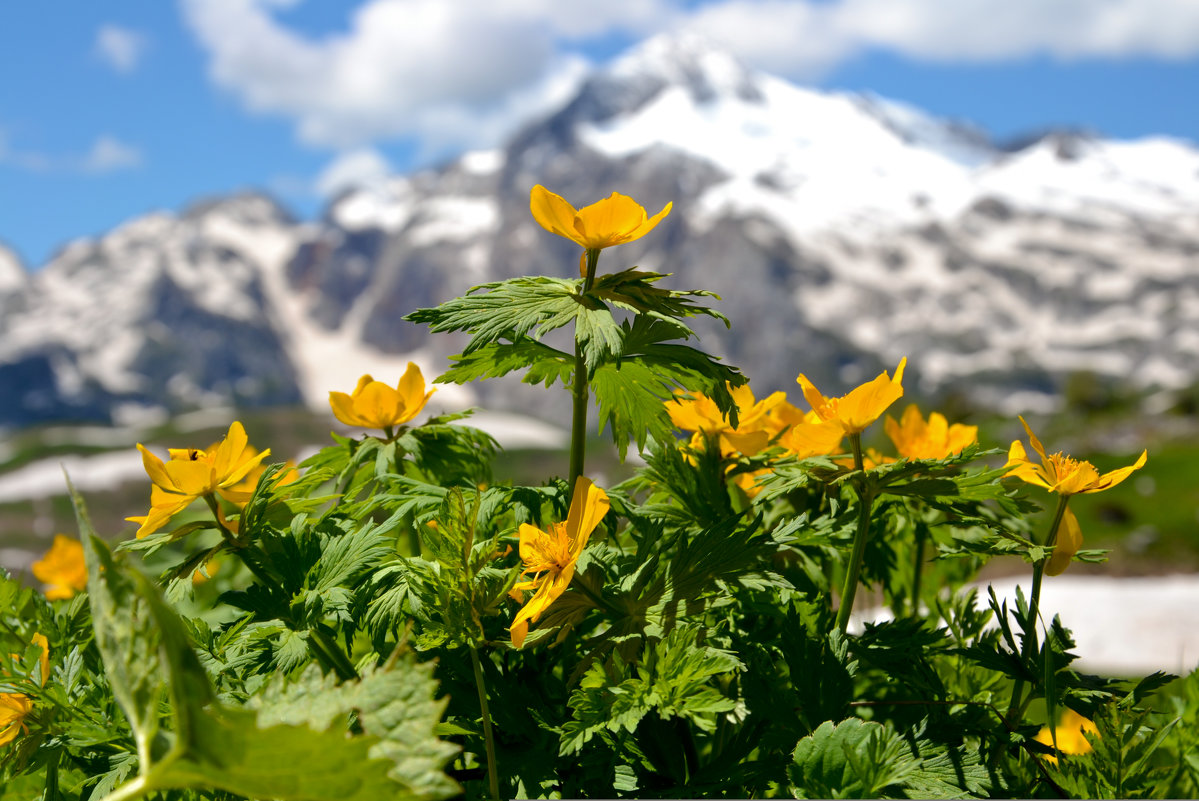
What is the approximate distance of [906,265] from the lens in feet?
585

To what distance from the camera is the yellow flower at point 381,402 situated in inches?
59.2

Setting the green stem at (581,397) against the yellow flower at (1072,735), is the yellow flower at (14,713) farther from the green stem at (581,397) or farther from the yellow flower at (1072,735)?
the yellow flower at (1072,735)

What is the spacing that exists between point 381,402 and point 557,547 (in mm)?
562

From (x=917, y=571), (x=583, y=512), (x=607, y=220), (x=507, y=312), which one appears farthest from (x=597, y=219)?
(x=917, y=571)

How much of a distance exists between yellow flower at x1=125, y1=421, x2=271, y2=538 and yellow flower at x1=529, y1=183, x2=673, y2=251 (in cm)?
53

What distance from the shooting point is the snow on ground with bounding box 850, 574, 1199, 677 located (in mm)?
12609

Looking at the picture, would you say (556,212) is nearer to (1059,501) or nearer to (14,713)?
(1059,501)

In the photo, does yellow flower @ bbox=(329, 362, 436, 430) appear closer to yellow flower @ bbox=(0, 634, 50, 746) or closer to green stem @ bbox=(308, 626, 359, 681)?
green stem @ bbox=(308, 626, 359, 681)

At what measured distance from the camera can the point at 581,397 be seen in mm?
1248

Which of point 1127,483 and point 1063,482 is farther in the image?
point 1127,483

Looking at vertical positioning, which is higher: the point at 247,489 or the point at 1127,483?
the point at 1127,483

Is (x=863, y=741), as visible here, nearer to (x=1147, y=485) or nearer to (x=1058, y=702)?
(x=1058, y=702)

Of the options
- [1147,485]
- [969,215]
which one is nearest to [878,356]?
[969,215]

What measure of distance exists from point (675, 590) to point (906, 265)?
189 m
